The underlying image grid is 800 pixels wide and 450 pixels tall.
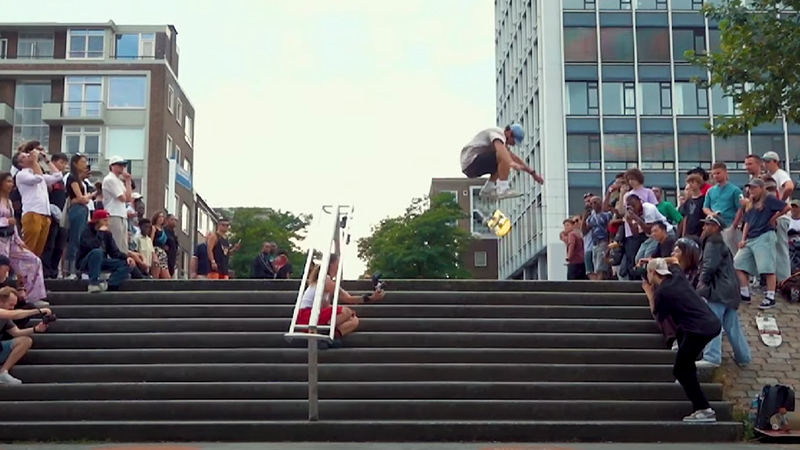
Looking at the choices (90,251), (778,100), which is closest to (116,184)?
(90,251)

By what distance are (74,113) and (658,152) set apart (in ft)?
107

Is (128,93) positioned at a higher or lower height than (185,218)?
higher

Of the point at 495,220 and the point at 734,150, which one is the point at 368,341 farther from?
the point at 734,150

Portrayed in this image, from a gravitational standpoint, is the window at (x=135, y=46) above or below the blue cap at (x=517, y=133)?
above

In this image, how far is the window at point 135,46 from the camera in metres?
55.9

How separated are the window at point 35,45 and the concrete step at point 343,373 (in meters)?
50.1

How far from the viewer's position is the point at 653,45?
163 ft

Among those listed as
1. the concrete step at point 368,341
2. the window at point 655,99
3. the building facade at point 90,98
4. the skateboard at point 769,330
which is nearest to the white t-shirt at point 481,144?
the concrete step at point 368,341

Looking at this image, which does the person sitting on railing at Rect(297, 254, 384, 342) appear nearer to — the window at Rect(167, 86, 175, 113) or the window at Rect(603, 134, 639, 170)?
the window at Rect(603, 134, 639, 170)

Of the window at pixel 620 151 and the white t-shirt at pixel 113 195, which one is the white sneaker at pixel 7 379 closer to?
the white t-shirt at pixel 113 195

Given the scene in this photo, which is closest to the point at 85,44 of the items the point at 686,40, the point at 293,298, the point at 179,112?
the point at 179,112

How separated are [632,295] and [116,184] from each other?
709cm

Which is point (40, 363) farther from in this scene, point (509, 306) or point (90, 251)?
point (509, 306)

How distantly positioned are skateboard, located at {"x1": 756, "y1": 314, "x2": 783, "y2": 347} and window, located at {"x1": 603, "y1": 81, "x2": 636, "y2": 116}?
3921 centimetres
